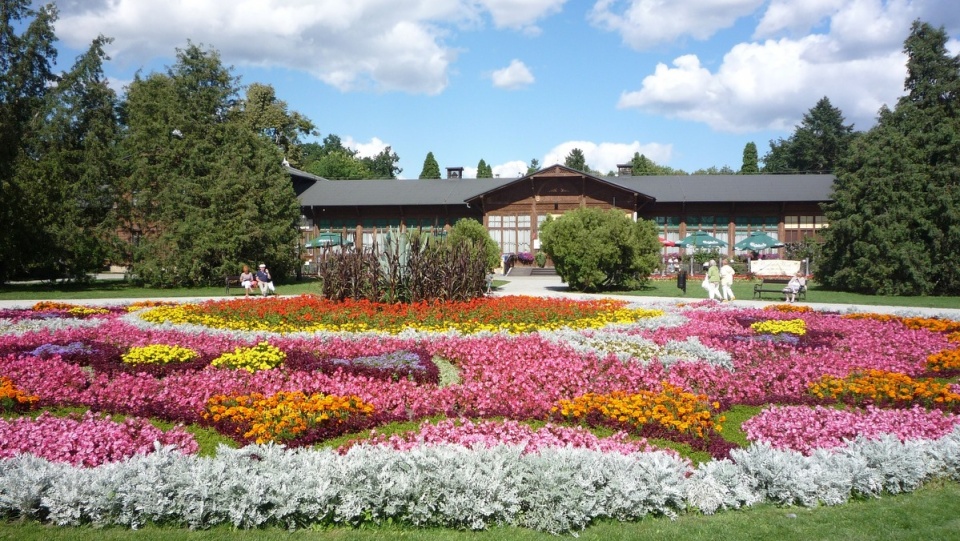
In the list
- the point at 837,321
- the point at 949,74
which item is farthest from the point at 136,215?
the point at 949,74

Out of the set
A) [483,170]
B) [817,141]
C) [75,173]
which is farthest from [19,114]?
[817,141]

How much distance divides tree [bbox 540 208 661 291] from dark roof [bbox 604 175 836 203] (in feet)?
58.5

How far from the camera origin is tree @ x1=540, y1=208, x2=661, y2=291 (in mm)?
24828

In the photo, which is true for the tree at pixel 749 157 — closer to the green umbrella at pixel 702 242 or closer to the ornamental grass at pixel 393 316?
the green umbrella at pixel 702 242

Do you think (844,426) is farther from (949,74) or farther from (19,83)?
(19,83)

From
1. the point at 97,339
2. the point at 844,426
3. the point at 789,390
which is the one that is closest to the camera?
the point at 844,426

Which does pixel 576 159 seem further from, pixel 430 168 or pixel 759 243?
pixel 759 243

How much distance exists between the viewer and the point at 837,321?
13.8m

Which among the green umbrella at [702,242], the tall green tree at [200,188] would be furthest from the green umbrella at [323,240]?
the green umbrella at [702,242]

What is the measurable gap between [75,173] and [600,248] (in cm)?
2338

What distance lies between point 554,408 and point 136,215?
29346 mm

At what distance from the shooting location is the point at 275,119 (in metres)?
52.5

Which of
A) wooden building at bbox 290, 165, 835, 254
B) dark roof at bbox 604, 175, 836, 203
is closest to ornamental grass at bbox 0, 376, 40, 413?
wooden building at bbox 290, 165, 835, 254

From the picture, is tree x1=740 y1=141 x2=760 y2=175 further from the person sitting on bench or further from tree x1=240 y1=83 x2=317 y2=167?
the person sitting on bench
